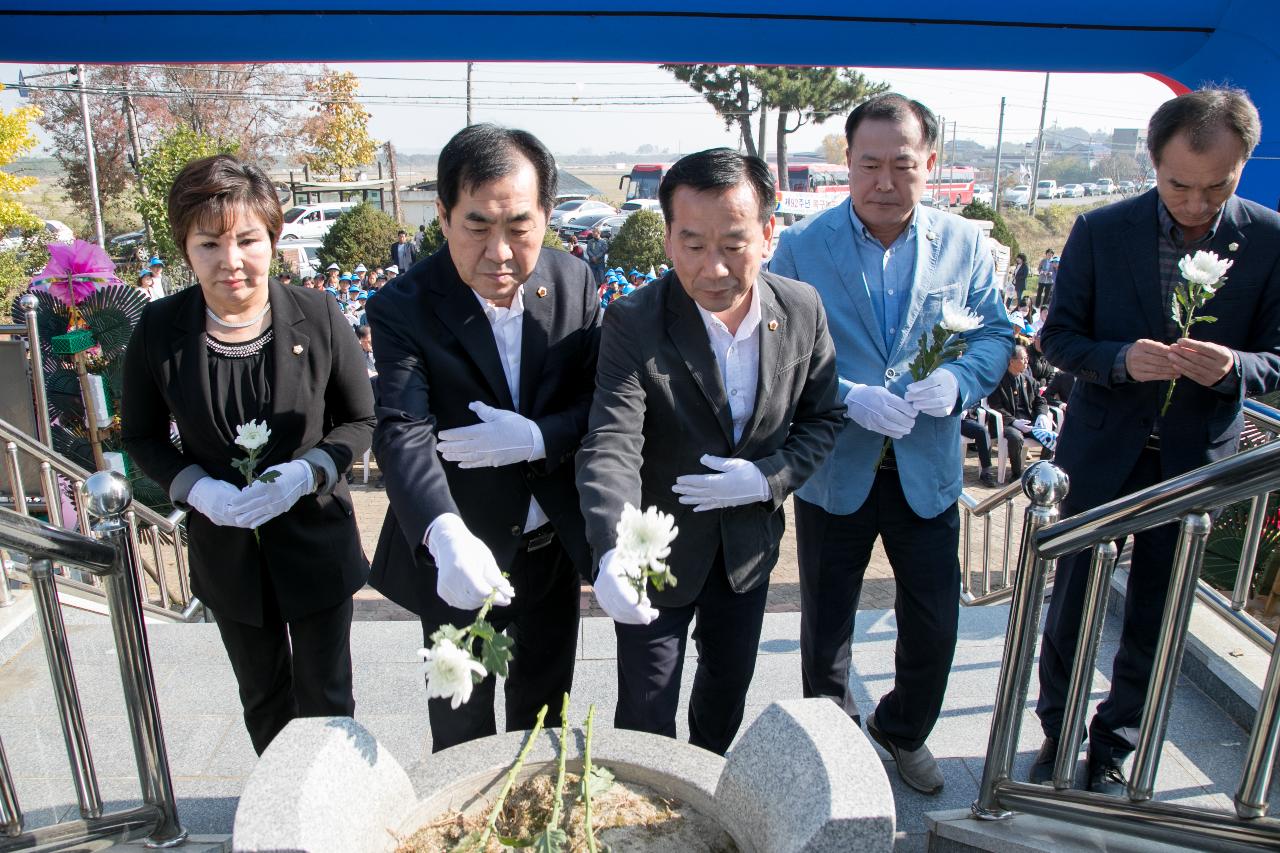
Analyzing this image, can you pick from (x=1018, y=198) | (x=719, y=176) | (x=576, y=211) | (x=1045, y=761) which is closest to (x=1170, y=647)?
(x=1045, y=761)

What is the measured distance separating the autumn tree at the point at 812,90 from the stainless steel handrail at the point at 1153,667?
33169mm

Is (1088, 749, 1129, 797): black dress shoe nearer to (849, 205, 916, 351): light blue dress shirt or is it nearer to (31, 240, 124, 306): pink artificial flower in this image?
(849, 205, 916, 351): light blue dress shirt

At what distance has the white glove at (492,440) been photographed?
2.31 metres

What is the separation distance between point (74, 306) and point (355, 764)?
5.36 m

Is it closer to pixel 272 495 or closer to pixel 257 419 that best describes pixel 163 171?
pixel 257 419

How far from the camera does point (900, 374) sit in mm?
2863

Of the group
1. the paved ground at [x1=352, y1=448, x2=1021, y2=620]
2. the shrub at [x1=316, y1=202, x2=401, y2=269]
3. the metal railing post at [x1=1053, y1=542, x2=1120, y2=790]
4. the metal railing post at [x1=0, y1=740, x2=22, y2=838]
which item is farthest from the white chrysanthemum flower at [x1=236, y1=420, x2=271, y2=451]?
the shrub at [x1=316, y1=202, x2=401, y2=269]

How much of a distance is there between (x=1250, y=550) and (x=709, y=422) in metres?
2.44

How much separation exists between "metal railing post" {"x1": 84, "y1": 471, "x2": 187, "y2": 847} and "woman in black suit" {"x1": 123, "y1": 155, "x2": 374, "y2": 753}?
0.81 feet

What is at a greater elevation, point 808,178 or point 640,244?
point 808,178

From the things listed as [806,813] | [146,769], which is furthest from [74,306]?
[806,813]

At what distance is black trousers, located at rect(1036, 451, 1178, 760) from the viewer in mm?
2795

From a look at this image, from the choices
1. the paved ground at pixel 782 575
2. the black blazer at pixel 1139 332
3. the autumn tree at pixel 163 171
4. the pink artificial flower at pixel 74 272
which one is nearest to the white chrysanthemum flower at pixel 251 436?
the black blazer at pixel 1139 332

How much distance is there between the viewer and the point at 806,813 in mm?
1719
